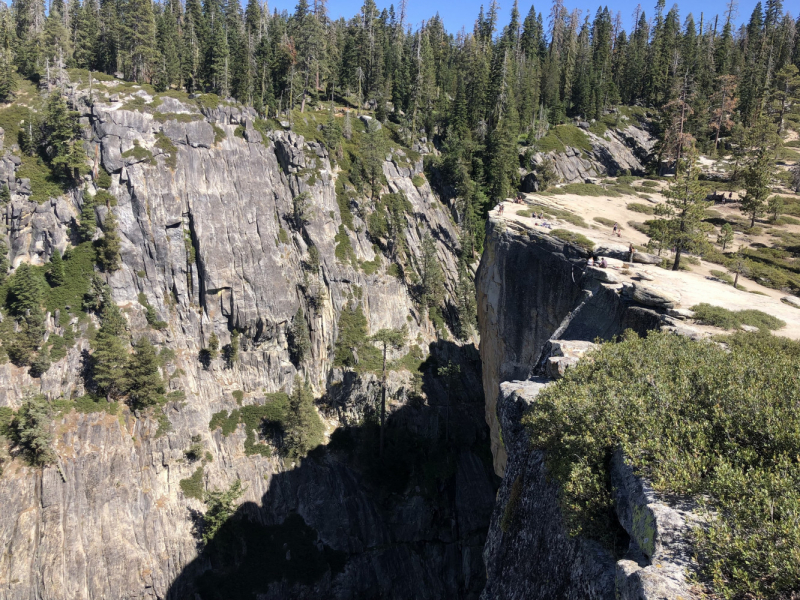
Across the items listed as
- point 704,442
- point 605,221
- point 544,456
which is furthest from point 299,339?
point 704,442

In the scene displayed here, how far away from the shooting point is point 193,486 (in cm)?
5247

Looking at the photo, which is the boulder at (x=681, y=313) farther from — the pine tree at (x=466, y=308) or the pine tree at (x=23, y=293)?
the pine tree at (x=23, y=293)

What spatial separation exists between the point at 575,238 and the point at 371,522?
3939cm

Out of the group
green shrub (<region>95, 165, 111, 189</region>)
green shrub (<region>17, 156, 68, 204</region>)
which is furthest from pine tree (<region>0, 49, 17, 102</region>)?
green shrub (<region>95, 165, 111, 189</region>)

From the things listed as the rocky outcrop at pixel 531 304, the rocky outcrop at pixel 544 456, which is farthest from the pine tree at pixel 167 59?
the rocky outcrop at pixel 531 304

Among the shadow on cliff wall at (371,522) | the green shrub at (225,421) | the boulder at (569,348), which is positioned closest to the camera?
the boulder at (569,348)

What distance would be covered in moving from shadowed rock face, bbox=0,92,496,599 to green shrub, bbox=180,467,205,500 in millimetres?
627

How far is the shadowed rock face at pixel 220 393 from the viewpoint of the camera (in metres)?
47.2

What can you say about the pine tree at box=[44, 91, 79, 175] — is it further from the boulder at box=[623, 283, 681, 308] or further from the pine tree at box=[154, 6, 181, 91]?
the boulder at box=[623, 283, 681, 308]

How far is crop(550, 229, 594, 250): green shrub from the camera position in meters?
33.1

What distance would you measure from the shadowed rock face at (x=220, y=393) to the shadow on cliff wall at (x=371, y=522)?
0.22 m

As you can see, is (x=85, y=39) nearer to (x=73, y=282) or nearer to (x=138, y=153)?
(x=138, y=153)

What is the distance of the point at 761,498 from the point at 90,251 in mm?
63145

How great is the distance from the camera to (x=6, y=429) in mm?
46188
